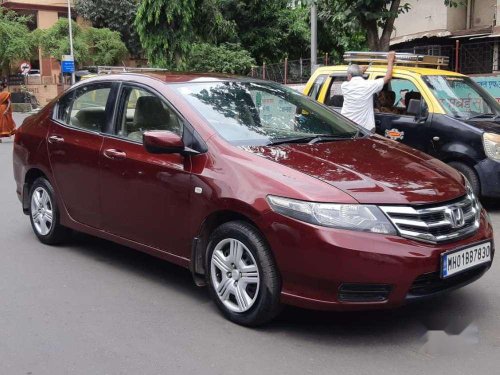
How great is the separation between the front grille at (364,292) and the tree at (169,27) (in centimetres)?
1835

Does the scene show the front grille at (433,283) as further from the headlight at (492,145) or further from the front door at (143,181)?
the headlight at (492,145)

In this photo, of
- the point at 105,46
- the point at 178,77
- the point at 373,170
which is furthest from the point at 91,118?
the point at 105,46

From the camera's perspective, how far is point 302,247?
3.67 metres

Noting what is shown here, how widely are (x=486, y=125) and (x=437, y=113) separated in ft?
1.93

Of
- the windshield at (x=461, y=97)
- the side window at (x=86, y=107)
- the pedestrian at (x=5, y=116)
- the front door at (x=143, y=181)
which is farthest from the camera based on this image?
the pedestrian at (x=5, y=116)

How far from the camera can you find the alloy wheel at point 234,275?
4012mm

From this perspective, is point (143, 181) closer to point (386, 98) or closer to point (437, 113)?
point (437, 113)

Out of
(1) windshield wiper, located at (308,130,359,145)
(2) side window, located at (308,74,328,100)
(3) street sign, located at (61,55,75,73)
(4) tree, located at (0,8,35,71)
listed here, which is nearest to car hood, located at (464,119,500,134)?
(2) side window, located at (308,74,328,100)

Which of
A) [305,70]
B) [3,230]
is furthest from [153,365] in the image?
[305,70]

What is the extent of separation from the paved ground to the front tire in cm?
13

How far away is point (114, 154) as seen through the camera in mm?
5004

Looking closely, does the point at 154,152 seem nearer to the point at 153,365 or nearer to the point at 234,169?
the point at 234,169

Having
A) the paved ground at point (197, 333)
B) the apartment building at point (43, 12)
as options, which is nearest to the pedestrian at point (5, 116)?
the paved ground at point (197, 333)

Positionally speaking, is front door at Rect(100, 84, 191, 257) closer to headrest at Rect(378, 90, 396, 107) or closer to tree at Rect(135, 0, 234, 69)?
headrest at Rect(378, 90, 396, 107)
